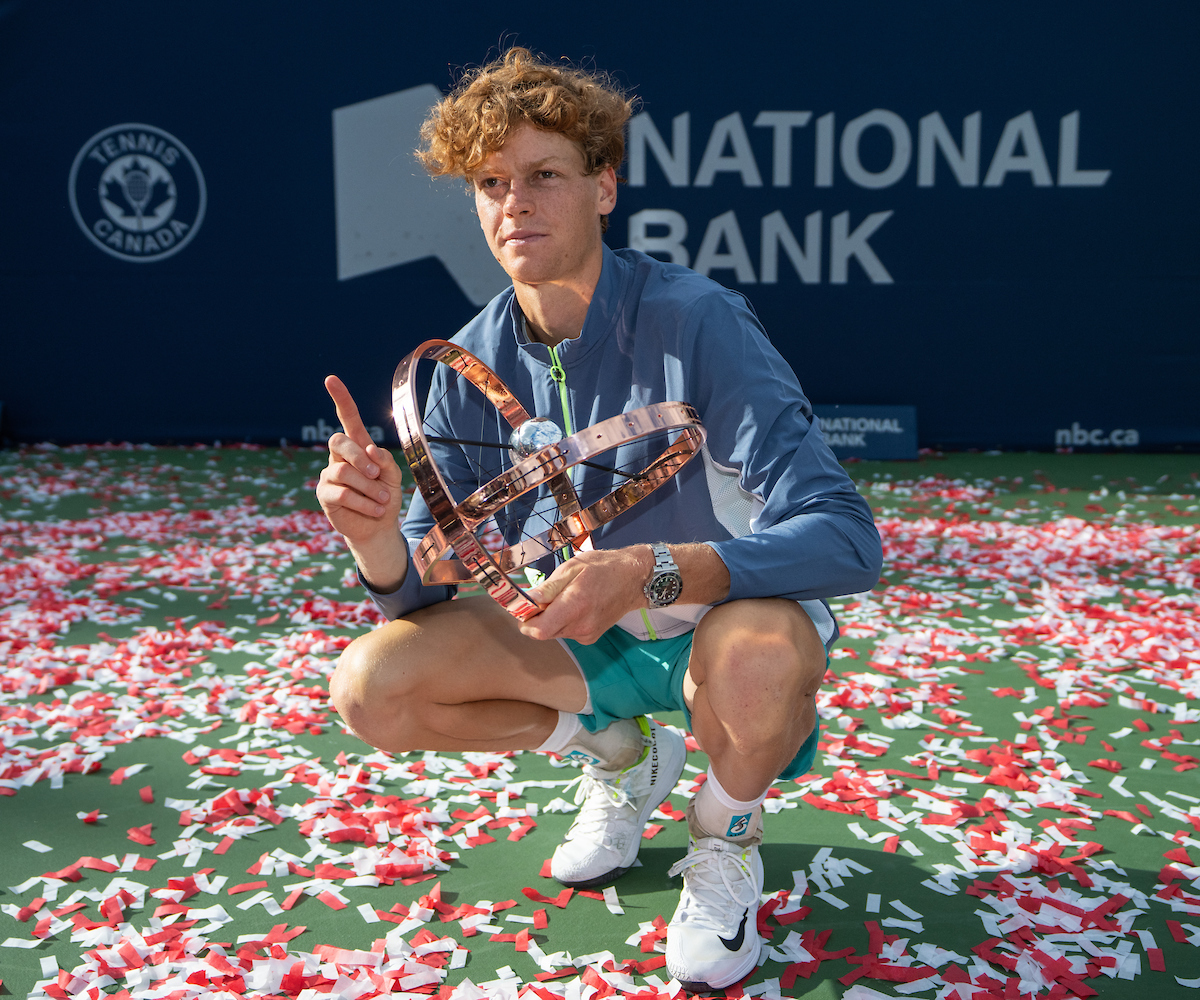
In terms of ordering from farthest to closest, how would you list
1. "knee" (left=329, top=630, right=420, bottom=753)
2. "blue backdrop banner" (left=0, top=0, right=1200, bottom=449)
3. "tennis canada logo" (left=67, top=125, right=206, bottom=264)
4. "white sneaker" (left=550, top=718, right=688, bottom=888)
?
1. "tennis canada logo" (left=67, top=125, right=206, bottom=264)
2. "blue backdrop banner" (left=0, top=0, right=1200, bottom=449)
3. "white sneaker" (left=550, top=718, right=688, bottom=888)
4. "knee" (left=329, top=630, right=420, bottom=753)

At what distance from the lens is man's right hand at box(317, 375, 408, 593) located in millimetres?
1674

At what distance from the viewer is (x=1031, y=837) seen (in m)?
2.11

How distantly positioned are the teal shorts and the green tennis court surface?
0.32 metres

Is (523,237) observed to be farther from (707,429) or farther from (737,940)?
(737,940)

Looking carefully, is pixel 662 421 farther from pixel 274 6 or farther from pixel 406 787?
pixel 274 6

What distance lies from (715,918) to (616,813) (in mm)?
374

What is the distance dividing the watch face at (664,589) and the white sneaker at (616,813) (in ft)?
1.95

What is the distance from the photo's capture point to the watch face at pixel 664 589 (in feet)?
5.32

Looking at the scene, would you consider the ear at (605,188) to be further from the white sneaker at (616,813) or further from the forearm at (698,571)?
the white sneaker at (616,813)

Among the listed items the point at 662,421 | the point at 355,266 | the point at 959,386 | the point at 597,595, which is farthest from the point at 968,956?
the point at 355,266

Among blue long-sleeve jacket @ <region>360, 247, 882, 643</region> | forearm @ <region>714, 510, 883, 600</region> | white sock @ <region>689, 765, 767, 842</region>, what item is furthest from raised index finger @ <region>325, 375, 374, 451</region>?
white sock @ <region>689, 765, 767, 842</region>

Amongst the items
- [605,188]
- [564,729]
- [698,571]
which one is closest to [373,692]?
[564,729]

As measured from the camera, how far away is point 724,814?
1.77 m

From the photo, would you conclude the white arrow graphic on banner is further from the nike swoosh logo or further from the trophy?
the nike swoosh logo
